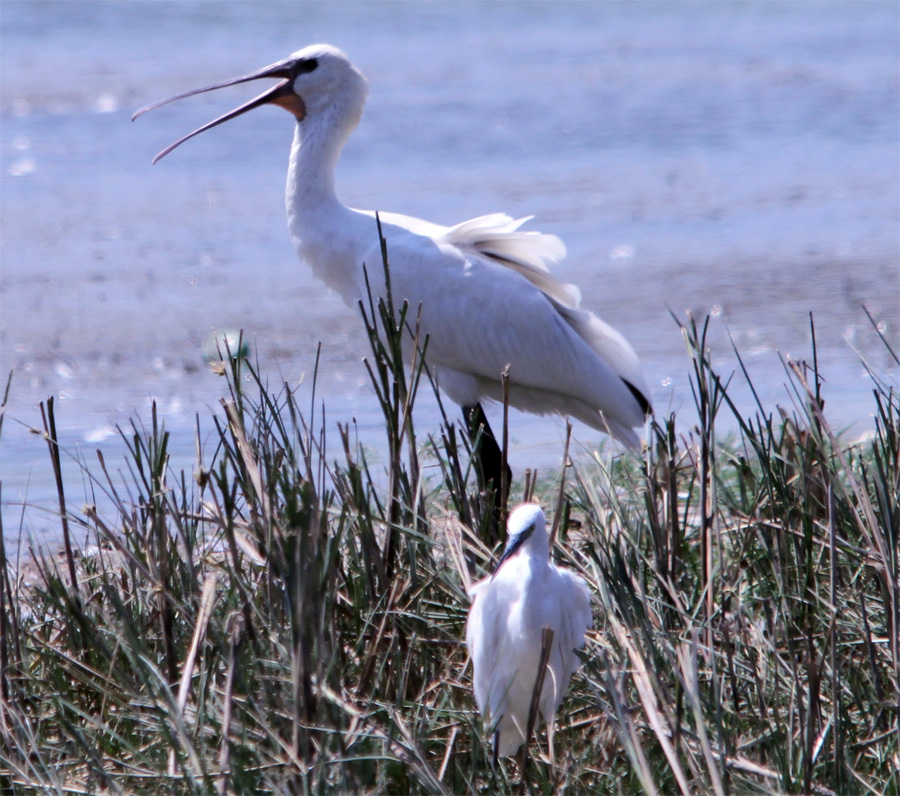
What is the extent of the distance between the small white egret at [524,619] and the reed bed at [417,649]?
40mm

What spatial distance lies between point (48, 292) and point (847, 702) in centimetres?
498

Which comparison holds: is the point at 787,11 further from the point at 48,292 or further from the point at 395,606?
the point at 395,606

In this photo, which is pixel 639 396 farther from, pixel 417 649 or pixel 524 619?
pixel 524 619

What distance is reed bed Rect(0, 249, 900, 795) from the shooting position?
5.52 feet

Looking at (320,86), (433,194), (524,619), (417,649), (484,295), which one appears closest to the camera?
(524,619)

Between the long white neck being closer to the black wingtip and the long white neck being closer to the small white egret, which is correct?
the black wingtip

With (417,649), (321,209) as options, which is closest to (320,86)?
(321,209)

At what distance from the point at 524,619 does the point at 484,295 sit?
2.42 meters

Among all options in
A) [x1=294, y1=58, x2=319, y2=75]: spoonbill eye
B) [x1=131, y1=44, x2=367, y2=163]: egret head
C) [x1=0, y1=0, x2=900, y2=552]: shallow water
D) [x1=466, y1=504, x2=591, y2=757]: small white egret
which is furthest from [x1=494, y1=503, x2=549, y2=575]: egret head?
[x1=294, y1=58, x2=319, y2=75]: spoonbill eye

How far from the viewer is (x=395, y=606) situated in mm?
2203

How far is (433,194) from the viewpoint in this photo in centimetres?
779

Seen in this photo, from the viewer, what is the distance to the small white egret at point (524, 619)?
197 centimetres

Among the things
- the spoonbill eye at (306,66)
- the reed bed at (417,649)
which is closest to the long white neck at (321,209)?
the spoonbill eye at (306,66)

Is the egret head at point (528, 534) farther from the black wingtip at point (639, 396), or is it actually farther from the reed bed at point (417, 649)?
the black wingtip at point (639, 396)
